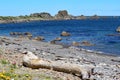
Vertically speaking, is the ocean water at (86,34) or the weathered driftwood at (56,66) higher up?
the weathered driftwood at (56,66)

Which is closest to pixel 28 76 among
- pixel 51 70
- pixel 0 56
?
pixel 51 70

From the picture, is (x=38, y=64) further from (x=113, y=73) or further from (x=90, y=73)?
(x=113, y=73)

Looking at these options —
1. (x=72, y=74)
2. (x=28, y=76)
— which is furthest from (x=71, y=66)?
(x=28, y=76)

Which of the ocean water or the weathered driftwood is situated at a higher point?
the weathered driftwood

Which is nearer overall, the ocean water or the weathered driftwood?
the weathered driftwood

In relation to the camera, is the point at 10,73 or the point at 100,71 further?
the point at 100,71

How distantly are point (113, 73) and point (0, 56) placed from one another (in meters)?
5.68

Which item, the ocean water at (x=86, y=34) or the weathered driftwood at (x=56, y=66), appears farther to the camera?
the ocean water at (x=86, y=34)

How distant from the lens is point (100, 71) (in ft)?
59.5

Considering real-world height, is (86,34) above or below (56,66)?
below

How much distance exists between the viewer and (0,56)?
62.1ft

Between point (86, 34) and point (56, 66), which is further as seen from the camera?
point (86, 34)

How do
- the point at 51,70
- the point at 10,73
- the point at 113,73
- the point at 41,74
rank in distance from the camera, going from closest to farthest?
the point at 10,73 < the point at 41,74 < the point at 51,70 < the point at 113,73

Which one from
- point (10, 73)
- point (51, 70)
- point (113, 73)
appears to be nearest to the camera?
point (10, 73)
